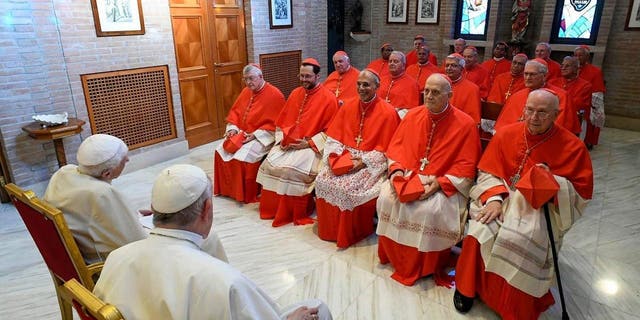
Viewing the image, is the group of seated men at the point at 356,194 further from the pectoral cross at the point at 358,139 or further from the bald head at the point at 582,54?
the bald head at the point at 582,54

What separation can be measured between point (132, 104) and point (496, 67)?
5717 mm

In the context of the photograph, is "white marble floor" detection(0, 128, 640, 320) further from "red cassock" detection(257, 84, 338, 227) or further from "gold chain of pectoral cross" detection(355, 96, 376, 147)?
"gold chain of pectoral cross" detection(355, 96, 376, 147)

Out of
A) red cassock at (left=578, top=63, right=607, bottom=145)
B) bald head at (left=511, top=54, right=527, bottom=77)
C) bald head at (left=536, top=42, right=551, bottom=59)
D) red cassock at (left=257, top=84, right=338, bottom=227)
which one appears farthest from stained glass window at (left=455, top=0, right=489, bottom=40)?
red cassock at (left=257, top=84, right=338, bottom=227)

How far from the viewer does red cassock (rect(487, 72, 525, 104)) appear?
5352 millimetres

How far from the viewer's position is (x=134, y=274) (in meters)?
1.31

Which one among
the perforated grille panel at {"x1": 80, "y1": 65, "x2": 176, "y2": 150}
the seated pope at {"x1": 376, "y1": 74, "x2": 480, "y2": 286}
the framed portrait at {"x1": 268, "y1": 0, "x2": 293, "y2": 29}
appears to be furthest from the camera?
the framed portrait at {"x1": 268, "y1": 0, "x2": 293, "y2": 29}

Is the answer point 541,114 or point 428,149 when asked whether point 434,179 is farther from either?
point 541,114

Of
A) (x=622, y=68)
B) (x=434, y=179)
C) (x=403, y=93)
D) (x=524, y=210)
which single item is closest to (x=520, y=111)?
(x=403, y=93)

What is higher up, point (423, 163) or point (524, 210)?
point (423, 163)

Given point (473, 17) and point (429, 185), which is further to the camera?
point (473, 17)

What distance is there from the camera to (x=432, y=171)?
304 centimetres

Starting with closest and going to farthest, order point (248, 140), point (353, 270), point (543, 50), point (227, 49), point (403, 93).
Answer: point (353, 270), point (248, 140), point (403, 93), point (543, 50), point (227, 49)

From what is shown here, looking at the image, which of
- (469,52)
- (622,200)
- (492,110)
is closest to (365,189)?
(492,110)

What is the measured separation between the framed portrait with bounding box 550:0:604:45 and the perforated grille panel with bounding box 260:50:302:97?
491cm
